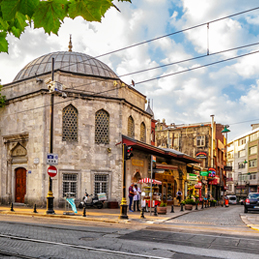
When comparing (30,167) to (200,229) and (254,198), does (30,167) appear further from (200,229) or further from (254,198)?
(254,198)

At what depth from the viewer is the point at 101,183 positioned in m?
22.4

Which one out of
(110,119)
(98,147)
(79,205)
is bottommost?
(79,205)

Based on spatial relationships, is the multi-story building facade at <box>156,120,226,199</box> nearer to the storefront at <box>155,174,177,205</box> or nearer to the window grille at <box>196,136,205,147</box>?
the window grille at <box>196,136,205,147</box>

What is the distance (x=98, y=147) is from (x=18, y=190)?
6614 millimetres

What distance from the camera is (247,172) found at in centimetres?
6638

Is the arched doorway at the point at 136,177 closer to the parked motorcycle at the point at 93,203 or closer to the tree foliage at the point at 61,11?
the parked motorcycle at the point at 93,203

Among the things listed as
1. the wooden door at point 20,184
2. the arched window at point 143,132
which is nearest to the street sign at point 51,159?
the wooden door at point 20,184

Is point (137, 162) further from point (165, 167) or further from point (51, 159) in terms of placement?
point (51, 159)

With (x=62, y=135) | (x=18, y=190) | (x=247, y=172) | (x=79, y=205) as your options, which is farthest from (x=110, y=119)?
(x=247, y=172)

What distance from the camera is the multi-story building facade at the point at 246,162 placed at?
6262 centimetres

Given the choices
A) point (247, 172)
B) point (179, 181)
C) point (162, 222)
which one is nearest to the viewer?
point (162, 222)

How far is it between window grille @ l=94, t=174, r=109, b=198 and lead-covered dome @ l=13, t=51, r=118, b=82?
7908 millimetres

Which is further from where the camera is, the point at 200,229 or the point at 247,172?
the point at 247,172

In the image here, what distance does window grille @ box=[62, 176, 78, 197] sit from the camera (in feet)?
70.0
